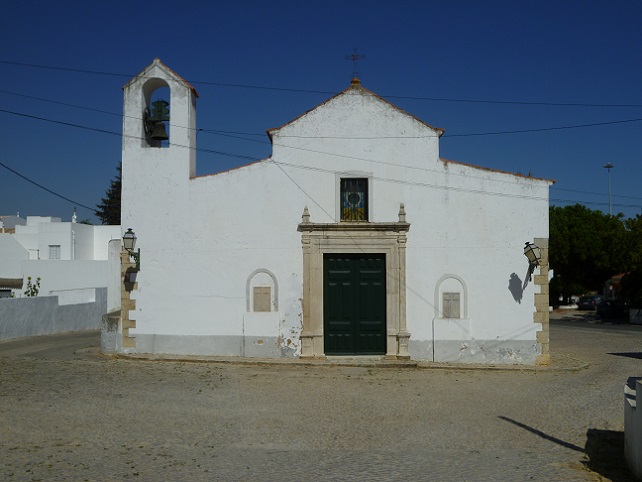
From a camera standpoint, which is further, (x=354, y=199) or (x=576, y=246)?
(x=576, y=246)

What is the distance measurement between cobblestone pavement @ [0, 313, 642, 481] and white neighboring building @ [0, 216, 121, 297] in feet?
59.5

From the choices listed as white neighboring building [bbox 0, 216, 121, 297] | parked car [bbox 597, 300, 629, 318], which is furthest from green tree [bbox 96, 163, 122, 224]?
parked car [bbox 597, 300, 629, 318]

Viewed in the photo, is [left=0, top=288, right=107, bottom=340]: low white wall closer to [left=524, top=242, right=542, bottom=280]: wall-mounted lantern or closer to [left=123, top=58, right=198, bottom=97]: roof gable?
[left=123, top=58, right=198, bottom=97]: roof gable

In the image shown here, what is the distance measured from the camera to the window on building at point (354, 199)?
14.6 m

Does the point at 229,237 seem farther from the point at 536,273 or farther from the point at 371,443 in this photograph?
the point at 371,443

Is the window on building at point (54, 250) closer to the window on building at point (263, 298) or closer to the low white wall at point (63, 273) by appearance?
the low white wall at point (63, 273)

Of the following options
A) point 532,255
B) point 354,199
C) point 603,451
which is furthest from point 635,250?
point 603,451

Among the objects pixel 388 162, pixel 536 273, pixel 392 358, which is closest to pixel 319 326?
pixel 392 358

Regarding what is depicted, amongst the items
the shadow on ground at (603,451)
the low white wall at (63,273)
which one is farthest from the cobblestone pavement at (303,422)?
the low white wall at (63,273)

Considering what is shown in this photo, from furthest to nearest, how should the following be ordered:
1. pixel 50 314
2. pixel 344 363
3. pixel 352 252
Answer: pixel 50 314
pixel 352 252
pixel 344 363

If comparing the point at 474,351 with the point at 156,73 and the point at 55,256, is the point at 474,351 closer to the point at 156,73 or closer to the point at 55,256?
the point at 156,73

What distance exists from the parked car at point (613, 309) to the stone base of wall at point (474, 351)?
24.1 meters

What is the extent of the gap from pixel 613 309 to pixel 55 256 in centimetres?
2949

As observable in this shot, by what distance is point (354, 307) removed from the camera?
1445cm
